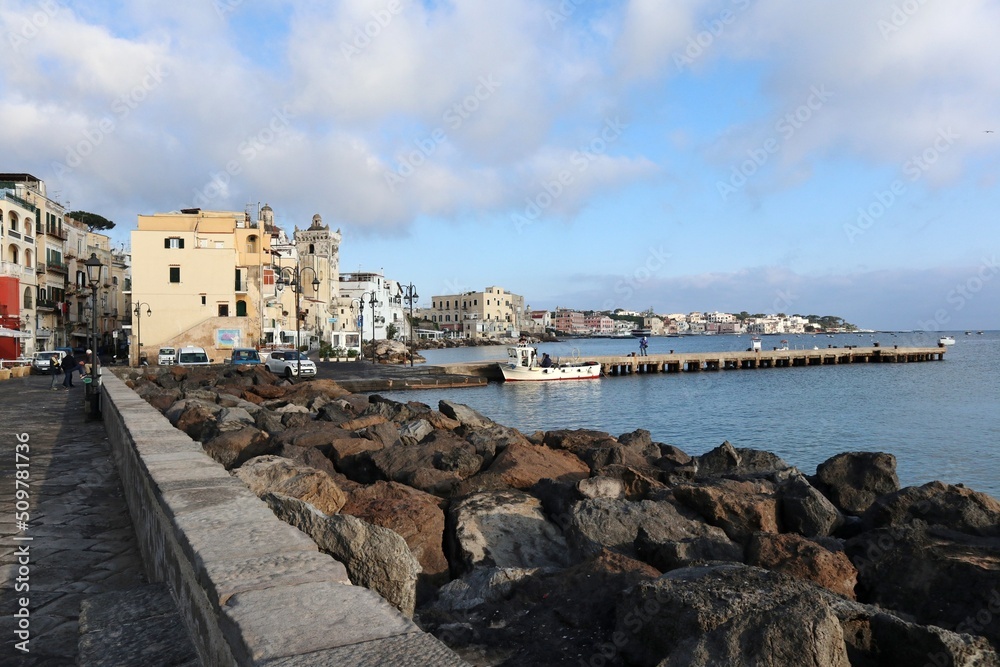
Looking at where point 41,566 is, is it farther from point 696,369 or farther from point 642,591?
point 696,369

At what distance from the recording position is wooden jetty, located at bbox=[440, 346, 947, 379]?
169 feet

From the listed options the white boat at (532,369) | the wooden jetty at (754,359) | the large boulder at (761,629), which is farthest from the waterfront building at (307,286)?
the large boulder at (761,629)

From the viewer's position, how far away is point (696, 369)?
58219 millimetres

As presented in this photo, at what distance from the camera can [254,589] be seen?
2.55 m

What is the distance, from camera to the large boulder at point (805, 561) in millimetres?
4750

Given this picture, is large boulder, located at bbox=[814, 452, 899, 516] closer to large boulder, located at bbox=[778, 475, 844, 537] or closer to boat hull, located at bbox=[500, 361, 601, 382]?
large boulder, located at bbox=[778, 475, 844, 537]

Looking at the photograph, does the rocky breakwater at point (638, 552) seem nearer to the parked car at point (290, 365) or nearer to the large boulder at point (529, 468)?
the large boulder at point (529, 468)

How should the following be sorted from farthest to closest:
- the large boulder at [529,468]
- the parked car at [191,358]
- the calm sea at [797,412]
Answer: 1. the parked car at [191,358]
2. the calm sea at [797,412]
3. the large boulder at [529,468]

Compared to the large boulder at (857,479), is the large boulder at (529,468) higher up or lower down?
higher up

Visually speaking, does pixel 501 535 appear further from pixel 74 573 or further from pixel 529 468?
pixel 74 573

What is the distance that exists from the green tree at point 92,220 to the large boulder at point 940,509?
83.8m

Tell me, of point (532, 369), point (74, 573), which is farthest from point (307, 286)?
point (74, 573)

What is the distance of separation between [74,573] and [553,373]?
4222 cm

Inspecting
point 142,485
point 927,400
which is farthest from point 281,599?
point 927,400
